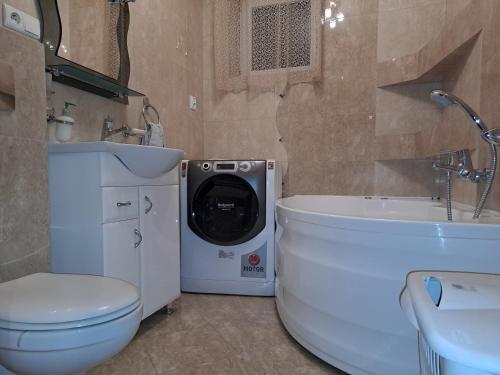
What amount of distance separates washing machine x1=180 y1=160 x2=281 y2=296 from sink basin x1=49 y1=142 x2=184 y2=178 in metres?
0.57

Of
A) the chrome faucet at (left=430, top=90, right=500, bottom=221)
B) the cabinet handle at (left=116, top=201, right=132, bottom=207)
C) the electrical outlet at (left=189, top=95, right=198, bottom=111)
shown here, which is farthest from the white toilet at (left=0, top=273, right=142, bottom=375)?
the electrical outlet at (left=189, top=95, right=198, bottom=111)

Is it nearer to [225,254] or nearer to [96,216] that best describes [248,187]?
[225,254]

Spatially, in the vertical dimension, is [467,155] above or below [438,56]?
below

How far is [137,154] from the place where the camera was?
1401 mm

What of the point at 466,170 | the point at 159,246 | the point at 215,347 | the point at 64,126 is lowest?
the point at 215,347

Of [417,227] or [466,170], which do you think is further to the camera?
[466,170]

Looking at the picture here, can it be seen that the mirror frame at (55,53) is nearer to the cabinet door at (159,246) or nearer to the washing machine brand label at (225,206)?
the cabinet door at (159,246)

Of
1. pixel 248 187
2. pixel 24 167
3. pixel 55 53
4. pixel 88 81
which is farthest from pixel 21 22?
pixel 248 187

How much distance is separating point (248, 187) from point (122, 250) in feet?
3.29

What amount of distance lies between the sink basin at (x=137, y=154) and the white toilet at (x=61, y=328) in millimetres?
596

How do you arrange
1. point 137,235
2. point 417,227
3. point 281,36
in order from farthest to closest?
point 281,36, point 137,235, point 417,227

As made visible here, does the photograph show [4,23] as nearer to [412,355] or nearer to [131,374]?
[131,374]

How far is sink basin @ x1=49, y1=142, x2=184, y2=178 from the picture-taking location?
1.30 meters

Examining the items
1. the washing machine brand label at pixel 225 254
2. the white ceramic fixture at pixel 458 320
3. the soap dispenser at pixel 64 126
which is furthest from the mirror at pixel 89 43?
the white ceramic fixture at pixel 458 320
